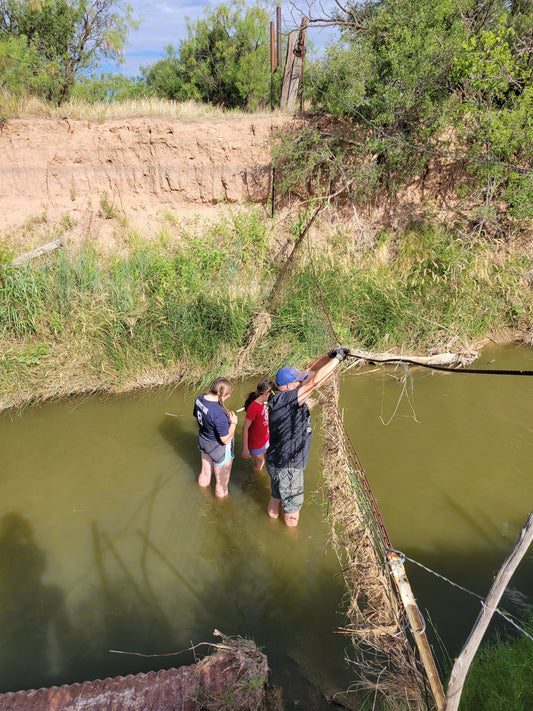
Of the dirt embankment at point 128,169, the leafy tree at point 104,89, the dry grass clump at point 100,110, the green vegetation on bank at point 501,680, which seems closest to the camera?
the green vegetation on bank at point 501,680

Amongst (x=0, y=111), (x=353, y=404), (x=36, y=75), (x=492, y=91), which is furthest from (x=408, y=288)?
(x=36, y=75)

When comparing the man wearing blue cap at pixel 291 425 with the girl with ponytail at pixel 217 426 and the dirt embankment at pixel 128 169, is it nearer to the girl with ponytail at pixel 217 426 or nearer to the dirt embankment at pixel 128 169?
the girl with ponytail at pixel 217 426

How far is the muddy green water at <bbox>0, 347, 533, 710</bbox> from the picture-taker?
318 cm

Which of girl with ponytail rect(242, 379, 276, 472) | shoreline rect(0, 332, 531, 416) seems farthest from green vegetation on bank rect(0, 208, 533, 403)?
girl with ponytail rect(242, 379, 276, 472)

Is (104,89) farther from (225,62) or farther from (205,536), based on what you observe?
(205,536)

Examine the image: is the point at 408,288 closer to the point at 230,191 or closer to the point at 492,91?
the point at 492,91

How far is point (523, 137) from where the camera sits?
7.45 m

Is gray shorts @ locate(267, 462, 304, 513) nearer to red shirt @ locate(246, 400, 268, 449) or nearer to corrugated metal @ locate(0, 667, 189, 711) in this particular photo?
red shirt @ locate(246, 400, 268, 449)

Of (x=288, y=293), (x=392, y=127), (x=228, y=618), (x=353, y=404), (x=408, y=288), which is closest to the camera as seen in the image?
(x=228, y=618)

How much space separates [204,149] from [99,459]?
7804 mm

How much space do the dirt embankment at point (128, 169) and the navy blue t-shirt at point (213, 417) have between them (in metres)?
6.71

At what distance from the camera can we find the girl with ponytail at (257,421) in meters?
4.16

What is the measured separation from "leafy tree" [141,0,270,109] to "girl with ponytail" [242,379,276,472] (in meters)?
14.5

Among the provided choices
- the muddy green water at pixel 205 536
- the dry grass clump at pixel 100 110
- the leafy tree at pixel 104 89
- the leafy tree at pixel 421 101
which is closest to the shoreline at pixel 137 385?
the muddy green water at pixel 205 536
